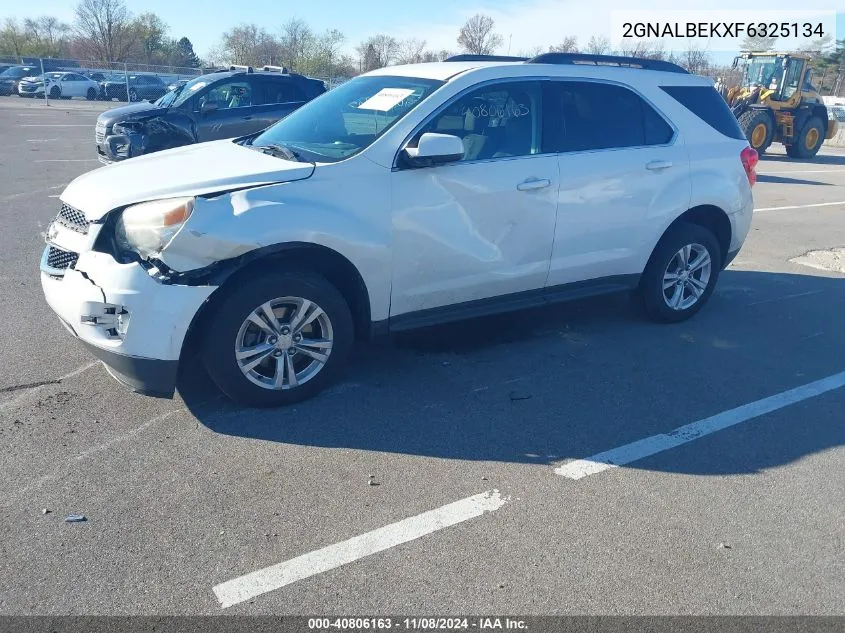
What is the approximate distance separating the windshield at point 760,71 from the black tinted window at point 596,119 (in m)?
18.9

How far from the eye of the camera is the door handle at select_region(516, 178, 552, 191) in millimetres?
4781

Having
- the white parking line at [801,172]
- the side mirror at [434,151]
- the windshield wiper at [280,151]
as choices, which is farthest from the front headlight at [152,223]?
the white parking line at [801,172]

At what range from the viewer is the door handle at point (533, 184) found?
4781 mm

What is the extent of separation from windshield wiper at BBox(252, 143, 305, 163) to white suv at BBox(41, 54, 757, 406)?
56 mm

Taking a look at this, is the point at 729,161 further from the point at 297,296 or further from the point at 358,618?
the point at 358,618

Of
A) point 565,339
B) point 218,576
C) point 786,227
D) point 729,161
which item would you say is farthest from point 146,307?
point 786,227

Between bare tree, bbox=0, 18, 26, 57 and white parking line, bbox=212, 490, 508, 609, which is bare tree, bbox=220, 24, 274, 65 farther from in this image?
white parking line, bbox=212, 490, 508, 609

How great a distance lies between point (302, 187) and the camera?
13.3 feet

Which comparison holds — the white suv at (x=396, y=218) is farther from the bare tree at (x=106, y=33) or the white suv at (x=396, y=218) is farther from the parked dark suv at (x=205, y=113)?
the bare tree at (x=106, y=33)

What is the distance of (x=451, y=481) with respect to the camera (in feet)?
11.7

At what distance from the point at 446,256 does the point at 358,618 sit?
244cm

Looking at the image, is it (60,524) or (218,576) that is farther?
(60,524)

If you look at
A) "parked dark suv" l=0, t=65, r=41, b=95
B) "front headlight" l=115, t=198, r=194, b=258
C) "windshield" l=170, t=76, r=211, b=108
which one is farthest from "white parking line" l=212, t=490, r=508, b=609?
"parked dark suv" l=0, t=65, r=41, b=95

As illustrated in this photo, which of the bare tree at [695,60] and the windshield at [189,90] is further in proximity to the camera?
the bare tree at [695,60]
